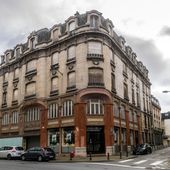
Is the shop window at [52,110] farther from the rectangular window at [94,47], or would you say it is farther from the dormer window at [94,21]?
the dormer window at [94,21]

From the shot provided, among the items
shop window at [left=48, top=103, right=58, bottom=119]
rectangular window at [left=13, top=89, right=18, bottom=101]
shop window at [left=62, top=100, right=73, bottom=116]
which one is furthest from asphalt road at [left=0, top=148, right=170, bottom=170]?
rectangular window at [left=13, top=89, right=18, bottom=101]

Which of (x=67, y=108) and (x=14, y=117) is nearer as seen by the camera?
(x=67, y=108)

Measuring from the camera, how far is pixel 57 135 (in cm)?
3759

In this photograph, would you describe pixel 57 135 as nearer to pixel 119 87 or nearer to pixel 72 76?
pixel 72 76

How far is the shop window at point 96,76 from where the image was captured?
119 ft

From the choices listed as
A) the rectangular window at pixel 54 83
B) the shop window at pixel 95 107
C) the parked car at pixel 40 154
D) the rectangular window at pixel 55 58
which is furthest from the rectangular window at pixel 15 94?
the parked car at pixel 40 154

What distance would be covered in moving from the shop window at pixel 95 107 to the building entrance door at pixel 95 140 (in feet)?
5.91

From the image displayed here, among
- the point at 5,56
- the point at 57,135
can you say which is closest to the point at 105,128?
the point at 57,135

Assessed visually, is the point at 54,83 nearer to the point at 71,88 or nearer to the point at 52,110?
the point at 52,110

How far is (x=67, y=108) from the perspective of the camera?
37.1 m

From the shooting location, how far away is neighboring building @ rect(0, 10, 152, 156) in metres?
35.5

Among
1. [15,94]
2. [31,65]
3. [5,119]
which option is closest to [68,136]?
[31,65]

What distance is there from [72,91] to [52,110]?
14.6ft

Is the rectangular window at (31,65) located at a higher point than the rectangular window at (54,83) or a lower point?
higher
